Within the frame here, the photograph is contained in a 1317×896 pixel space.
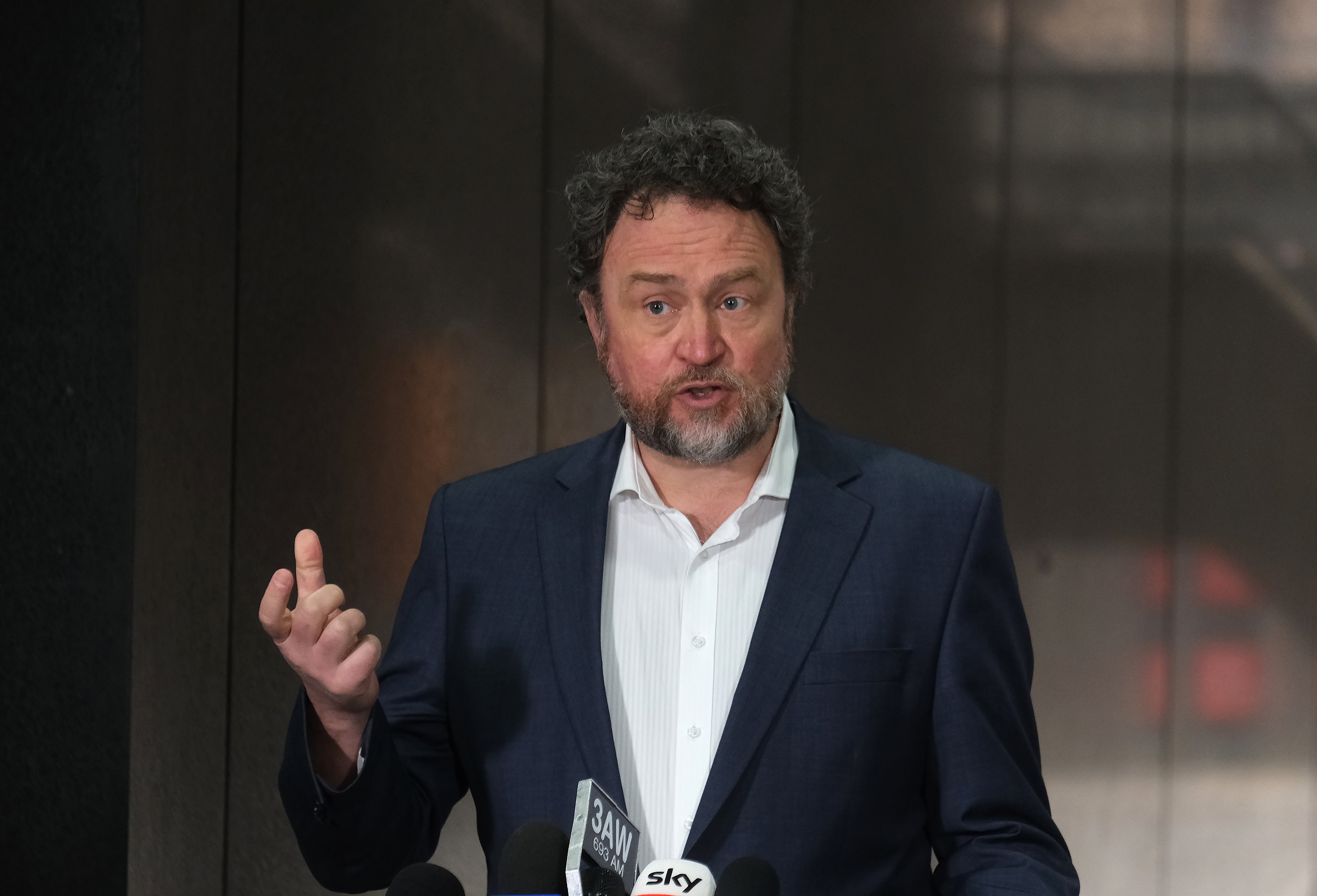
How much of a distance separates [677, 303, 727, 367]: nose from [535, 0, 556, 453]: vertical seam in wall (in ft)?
4.39

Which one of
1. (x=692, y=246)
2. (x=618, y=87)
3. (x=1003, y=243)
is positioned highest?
(x=618, y=87)

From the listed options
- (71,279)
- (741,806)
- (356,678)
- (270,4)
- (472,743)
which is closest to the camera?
(356,678)

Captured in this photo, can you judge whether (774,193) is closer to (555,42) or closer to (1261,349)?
(555,42)

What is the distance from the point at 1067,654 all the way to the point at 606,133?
1672 mm

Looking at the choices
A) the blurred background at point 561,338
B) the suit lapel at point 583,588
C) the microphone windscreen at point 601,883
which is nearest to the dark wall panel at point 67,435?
the blurred background at point 561,338

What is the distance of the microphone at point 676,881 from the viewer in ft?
3.27

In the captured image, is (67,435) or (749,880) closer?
(749,880)

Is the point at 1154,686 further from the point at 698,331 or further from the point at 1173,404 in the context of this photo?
the point at 698,331

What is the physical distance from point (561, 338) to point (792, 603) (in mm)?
1518

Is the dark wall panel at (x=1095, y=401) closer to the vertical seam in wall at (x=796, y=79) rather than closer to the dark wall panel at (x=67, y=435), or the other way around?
the vertical seam in wall at (x=796, y=79)

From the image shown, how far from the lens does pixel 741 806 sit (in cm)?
160

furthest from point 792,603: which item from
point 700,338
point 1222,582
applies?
point 1222,582

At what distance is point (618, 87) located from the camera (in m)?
3.01

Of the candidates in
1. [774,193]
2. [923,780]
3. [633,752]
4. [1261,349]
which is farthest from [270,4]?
[1261,349]
